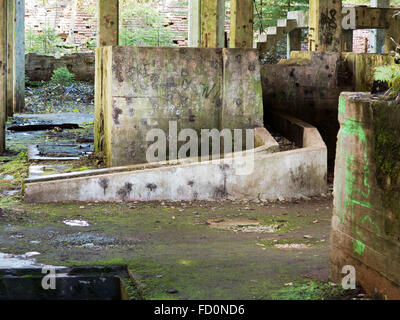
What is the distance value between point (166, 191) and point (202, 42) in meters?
5.89

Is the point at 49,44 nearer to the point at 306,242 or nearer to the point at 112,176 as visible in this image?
the point at 112,176

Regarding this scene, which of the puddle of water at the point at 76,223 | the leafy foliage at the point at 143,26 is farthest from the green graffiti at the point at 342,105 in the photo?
the leafy foliage at the point at 143,26

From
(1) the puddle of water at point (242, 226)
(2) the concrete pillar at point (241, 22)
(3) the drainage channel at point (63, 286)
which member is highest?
(2) the concrete pillar at point (241, 22)

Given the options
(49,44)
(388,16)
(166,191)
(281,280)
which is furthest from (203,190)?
(49,44)

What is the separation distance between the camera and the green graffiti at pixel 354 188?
4273 mm

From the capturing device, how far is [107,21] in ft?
33.2

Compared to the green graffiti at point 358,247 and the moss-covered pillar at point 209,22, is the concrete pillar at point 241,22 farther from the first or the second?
the green graffiti at point 358,247

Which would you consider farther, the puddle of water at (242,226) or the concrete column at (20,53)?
the concrete column at (20,53)

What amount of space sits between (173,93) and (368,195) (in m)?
5.36

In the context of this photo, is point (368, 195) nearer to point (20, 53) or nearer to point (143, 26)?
point (20, 53)

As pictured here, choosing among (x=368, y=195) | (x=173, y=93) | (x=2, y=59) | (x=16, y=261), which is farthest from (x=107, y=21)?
Answer: (x=368, y=195)

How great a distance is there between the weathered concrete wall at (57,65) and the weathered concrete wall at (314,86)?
47.3 ft

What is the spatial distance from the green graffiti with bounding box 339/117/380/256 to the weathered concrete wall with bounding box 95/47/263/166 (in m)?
4.90

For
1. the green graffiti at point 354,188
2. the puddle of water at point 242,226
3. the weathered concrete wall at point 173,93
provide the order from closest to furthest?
the green graffiti at point 354,188
the puddle of water at point 242,226
the weathered concrete wall at point 173,93
